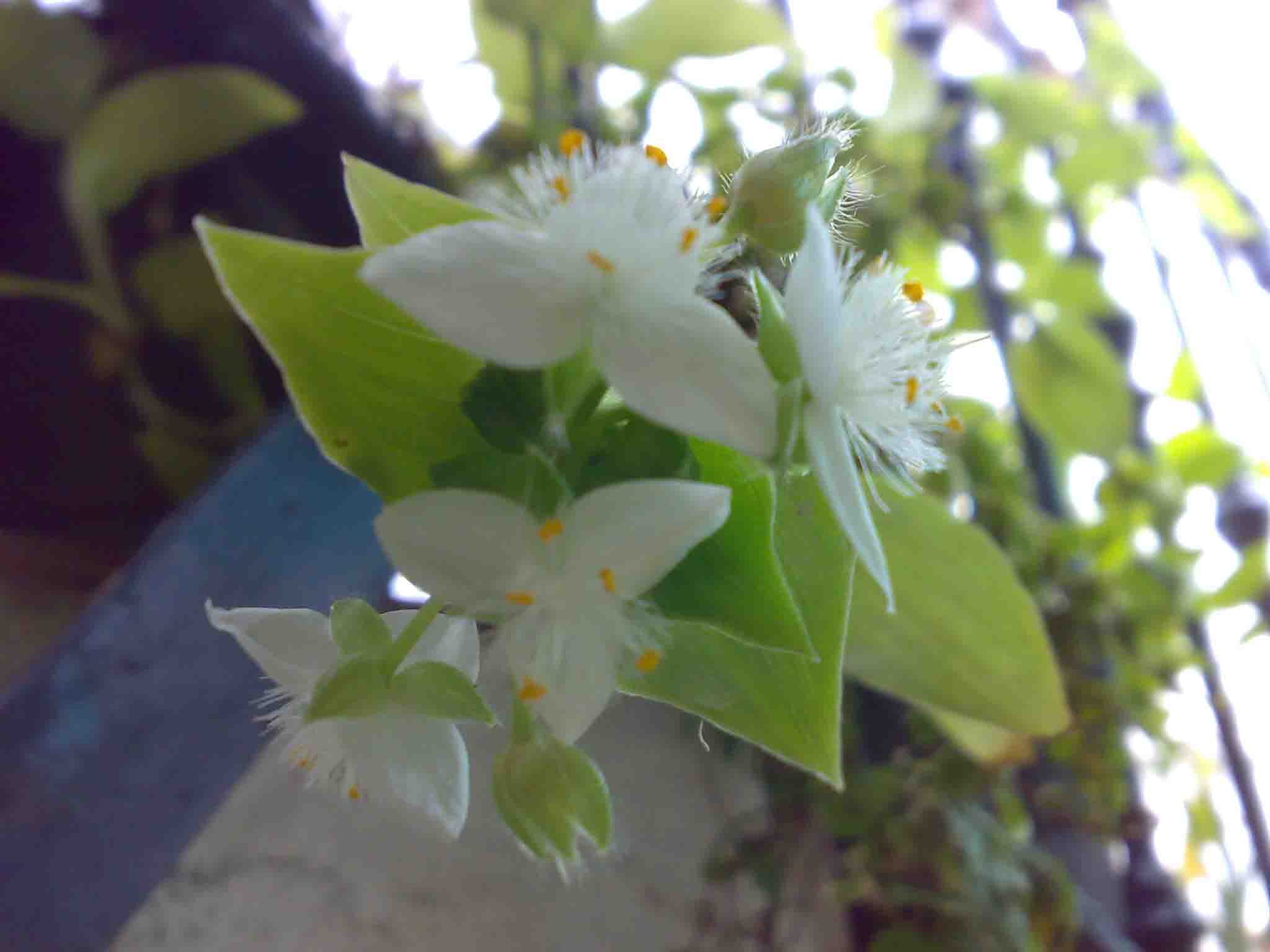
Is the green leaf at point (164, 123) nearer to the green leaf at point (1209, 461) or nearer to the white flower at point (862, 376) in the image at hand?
the white flower at point (862, 376)

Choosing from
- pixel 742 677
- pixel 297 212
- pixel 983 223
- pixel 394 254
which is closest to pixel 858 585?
pixel 742 677

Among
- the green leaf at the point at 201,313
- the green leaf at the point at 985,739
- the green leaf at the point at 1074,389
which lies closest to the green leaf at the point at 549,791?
the green leaf at the point at 985,739

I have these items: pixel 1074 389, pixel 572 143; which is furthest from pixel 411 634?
pixel 1074 389

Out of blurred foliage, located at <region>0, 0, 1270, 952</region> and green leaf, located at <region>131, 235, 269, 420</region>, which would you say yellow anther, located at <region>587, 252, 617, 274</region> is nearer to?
blurred foliage, located at <region>0, 0, 1270, 952</region>

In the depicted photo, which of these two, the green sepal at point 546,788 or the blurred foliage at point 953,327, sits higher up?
the green sepal at point 546,788

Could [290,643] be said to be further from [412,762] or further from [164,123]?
[164,123]

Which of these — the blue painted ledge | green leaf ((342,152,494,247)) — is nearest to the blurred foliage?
green leaf ((342,152,494,247))
